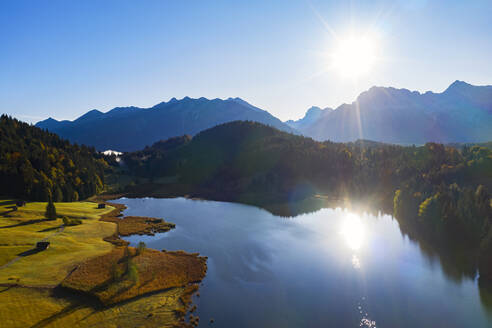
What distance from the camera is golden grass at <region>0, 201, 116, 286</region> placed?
49625 millimetres

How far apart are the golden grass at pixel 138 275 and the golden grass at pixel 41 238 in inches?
136

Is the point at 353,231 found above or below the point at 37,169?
below

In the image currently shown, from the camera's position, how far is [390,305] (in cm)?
4641

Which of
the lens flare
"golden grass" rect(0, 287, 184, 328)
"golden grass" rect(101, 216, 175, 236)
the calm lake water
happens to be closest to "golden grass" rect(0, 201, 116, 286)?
"golden grass" rect(101, 216, 175, 236)

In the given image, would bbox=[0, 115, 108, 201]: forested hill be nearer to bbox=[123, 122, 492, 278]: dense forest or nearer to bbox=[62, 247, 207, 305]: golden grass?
bbox=[123, 122, 492, 278]: dense forest

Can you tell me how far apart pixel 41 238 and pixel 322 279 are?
6595 cm

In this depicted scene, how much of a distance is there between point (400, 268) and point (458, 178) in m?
91.5

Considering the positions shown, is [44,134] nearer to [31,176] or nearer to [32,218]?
[31,176]

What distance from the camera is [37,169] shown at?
127m

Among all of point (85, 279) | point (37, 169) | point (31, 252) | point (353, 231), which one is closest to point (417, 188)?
point (353, 231)

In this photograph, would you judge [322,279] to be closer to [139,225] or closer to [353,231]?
[353,231]

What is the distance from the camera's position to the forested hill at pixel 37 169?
108375 millimetres

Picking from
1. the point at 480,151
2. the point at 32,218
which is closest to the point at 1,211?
the point at 32,218

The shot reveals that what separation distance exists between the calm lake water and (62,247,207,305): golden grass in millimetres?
4902
